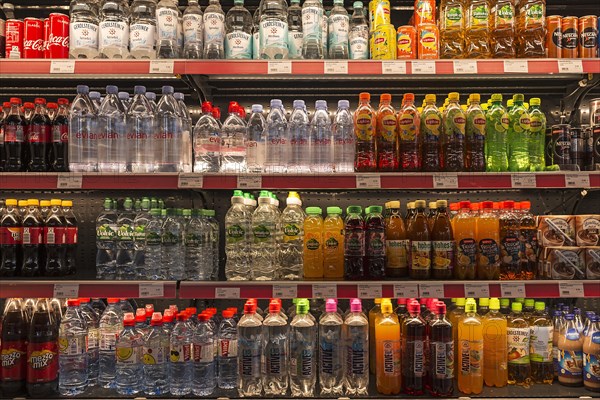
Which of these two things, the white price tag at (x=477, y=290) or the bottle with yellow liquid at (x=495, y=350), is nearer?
the white price tag at (x=477, y=290)

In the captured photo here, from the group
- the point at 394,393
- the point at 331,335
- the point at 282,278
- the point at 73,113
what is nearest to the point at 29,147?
the point at 73,113

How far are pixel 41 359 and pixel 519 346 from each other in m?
2.39

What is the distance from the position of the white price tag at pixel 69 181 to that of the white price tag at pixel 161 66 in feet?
2.05

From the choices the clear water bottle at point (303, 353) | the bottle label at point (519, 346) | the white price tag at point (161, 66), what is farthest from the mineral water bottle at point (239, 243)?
the bottle label at point (519, 346)

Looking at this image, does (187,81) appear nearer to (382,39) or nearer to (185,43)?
(185,43)

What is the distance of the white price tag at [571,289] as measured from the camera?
221 centimetres

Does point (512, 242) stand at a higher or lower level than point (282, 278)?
higher

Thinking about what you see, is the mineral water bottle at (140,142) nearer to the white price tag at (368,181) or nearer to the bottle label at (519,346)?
the white price tag at (368,181)

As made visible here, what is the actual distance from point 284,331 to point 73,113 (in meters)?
1.59

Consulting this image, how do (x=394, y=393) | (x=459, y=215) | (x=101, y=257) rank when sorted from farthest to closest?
(x=101, y=257) < (x=459, y=215) < (x=394, y=393)

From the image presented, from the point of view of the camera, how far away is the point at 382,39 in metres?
2.44

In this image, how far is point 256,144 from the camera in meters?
2.59

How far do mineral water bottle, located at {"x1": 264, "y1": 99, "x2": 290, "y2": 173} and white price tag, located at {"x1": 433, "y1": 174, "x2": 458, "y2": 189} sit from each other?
0.76 meters

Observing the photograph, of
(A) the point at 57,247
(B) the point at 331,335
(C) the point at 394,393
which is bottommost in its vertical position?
(C) the point at 394,393
